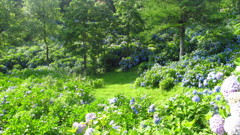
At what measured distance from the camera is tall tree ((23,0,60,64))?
13.6 meters

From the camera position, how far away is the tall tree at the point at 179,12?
8.01 m

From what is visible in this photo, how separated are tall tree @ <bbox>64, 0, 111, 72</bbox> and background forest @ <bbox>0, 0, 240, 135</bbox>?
0.06 meters

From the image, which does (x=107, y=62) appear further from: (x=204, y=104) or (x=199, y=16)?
(x=204, y=104)

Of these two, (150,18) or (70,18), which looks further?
(70,18)

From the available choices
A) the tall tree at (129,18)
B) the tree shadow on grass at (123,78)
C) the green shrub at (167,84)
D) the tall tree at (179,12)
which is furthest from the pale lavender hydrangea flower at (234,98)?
the tall tree at (129,18)

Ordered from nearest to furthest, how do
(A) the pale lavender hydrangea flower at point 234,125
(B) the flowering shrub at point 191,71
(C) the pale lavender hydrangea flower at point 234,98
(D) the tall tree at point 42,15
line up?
(A) the pale lavender hydrangea flower at point 234,125 < (C) the pale lavender hydrangea flower at point 234,98 < (B) the flowering shrub at point 191,71 < (D) the tall tree at point 42,15

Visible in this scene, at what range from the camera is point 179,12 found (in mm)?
8078

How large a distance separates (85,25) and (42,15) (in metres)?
4.11

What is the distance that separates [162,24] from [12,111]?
271 inches

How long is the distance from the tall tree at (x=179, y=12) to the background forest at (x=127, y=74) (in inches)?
1.6

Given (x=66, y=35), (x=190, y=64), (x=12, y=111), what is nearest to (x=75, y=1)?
(x=66, y=35)

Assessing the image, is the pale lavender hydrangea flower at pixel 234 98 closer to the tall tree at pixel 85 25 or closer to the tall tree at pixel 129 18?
the tall tree at pixel 85 25

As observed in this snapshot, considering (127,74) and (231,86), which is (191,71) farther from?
(127,74)

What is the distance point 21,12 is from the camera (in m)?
14.1
